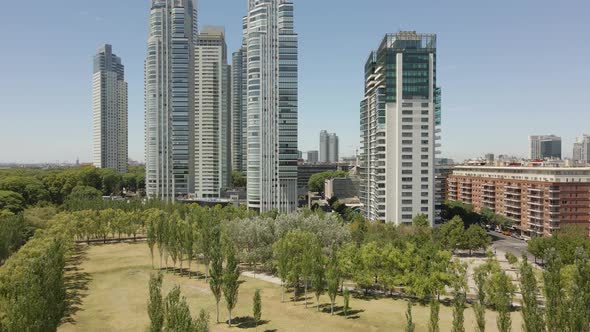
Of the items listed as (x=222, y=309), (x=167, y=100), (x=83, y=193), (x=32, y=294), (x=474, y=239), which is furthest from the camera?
(x=83, y=193)

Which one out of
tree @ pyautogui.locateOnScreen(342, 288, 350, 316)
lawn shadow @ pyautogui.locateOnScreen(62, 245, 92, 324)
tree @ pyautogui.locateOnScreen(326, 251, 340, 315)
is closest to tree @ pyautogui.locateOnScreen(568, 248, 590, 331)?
tree @ pyautogui.locateOnScreen(342, 288, 350, 316)

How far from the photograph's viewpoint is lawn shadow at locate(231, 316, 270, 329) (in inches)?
2219

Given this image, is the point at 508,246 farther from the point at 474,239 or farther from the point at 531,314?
the point at 531,314

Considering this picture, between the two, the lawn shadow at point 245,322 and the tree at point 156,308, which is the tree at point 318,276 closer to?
the lawn shadow at point 245,322

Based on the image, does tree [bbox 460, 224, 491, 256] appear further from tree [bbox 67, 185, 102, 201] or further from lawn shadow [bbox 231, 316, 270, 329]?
tree [bbox 67, 185, 102, 201]

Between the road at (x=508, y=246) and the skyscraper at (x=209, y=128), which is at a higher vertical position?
the skyscraper at (x=209, y=128)

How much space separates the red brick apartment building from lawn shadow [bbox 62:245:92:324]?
10884 cm

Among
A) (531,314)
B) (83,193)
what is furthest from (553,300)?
(83,193)

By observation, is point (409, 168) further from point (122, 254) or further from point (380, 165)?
point (122, 254)

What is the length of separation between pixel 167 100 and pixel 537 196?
424 ft

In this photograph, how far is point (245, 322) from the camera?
57.9 metres

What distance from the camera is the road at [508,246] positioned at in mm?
109188

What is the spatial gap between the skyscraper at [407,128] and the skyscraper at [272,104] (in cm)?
3331

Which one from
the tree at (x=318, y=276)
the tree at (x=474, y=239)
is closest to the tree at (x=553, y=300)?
the tree at (x=318, y=276)
